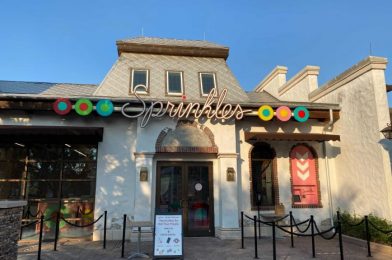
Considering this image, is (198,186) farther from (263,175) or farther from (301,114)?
(301,114)

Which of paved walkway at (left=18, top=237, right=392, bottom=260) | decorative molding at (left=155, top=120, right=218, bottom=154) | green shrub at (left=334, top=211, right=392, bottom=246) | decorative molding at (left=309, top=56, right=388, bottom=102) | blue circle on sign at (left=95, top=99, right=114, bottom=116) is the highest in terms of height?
decorative molding at (left=309, top=56, right=388, bottom=102)

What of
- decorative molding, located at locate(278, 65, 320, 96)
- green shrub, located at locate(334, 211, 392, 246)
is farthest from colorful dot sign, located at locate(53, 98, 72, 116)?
decorative molding, located at locate(278, 65, 320, 96)

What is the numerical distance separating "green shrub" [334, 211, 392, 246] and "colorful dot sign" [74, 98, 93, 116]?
887 cm

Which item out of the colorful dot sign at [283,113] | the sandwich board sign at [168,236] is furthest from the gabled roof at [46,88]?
the colorful dot sign at [283,113]

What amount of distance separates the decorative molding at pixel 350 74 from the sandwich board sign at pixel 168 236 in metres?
8.05

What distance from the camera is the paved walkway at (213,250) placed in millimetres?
8117

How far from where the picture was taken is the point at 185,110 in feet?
35.3

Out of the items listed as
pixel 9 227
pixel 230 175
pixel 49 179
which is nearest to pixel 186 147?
pixel 230 175

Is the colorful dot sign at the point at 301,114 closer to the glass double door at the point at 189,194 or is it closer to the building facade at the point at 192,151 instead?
the building facade at the point at 192,151

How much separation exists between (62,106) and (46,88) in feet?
14.0

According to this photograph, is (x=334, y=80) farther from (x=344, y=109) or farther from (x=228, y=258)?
(x=228, y=258)

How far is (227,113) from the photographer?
10969 mm

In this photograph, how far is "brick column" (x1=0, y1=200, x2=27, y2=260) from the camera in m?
6.43

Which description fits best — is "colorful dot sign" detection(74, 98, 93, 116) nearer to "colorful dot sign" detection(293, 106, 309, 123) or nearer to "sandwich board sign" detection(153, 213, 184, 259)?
"sandwich board sign" detection(153, 213, 184, 259)
